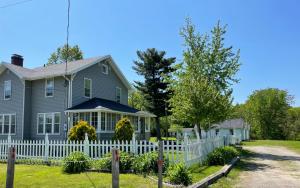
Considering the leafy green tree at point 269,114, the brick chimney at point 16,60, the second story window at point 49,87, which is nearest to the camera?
the second story window at point 49,87

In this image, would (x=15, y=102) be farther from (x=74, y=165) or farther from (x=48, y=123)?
(x=74, y=165)

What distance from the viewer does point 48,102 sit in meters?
24.9

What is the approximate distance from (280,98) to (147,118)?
6112 cm

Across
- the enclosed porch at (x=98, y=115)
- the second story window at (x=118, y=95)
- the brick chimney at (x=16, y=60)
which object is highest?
the brick chimney at (x=16, y=60)

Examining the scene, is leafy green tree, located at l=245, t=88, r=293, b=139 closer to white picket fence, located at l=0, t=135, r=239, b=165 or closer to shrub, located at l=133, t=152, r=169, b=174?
white picket fence, located at l=0, t=135, r=239, b=165

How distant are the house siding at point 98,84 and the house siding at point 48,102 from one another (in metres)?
0.98

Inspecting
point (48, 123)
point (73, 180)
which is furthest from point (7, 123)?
point (73, 180)

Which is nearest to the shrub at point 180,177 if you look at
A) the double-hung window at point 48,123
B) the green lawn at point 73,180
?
the green lawn at point 73,180

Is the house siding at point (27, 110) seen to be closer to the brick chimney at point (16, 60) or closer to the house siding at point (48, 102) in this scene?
the house siding at point (48, 102)

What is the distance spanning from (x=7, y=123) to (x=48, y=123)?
4556 mm

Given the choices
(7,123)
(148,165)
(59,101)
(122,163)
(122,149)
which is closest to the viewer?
(148,165)

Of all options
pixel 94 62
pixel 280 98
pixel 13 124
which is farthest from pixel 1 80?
pixel 280 98

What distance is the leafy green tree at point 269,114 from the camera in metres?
78.4

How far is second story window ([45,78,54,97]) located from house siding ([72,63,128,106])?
218 cm
